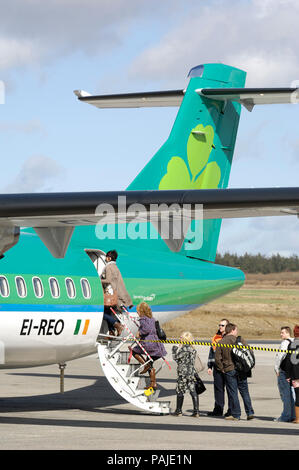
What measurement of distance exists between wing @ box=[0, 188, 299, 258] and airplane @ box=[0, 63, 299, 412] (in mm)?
15

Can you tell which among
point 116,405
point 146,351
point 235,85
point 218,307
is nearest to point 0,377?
point 116,405

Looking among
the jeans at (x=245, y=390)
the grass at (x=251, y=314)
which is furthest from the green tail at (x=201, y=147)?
the grass at (x=251, y=314)

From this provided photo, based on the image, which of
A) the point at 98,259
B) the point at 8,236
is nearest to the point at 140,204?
the point at 8,236

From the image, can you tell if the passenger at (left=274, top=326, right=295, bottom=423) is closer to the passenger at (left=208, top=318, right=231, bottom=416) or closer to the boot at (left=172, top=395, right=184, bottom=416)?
the passenger at (left=208, top=318, right=231, bottom=416)

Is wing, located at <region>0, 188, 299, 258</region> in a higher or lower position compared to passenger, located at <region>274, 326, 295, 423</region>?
higher

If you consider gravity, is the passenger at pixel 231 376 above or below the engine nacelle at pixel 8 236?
below

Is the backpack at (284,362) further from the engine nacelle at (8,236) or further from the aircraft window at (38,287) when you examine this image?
the engine nacelle at (8,236)

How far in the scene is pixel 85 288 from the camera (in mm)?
15117

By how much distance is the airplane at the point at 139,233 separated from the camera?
11.4 meters

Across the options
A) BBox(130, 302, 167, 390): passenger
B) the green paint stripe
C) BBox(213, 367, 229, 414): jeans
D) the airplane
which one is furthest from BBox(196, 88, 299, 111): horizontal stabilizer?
the green paint stripe

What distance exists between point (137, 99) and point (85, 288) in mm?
5963

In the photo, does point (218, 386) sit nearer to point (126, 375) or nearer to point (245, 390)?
point (245, 390)

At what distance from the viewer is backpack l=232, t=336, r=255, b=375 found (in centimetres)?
1396

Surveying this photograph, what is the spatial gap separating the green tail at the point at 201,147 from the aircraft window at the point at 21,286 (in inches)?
183
